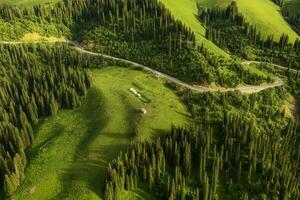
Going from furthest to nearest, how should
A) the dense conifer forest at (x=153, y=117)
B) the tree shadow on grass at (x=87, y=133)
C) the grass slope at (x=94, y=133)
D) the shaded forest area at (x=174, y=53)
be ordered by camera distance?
the shaded forest area at (x=174, y=53) → the dense conifer forest at (x=153, y=117) → the tree shadow on grass at (x=87, y=133) → the grass slope at (x=94, y=133)

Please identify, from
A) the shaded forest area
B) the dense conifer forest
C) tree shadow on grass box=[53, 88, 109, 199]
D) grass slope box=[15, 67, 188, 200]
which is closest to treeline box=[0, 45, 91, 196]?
the dense conifer forest

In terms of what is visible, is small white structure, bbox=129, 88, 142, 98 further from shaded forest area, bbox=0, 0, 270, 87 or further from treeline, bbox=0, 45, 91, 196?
shaded forest area, bbox=0, 0, 270, 87

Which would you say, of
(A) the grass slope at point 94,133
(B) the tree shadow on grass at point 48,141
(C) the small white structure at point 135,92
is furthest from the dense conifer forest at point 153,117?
(C) the small white structure at point 135,92

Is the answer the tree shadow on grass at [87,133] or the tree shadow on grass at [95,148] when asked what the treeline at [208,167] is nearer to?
the tree shadow on grass at [95,148]

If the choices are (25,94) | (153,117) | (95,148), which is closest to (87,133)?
(95,148)

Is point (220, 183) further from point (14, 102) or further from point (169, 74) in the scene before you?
point (14, 102)

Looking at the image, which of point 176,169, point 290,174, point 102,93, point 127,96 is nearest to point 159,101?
point 127,96
